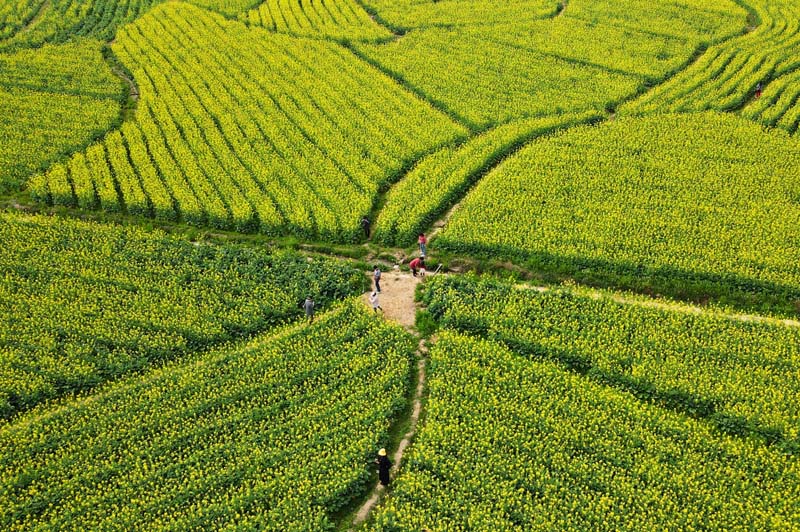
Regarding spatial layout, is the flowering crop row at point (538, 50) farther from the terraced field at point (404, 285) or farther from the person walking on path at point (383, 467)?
the person walking on path at point (383, 467)

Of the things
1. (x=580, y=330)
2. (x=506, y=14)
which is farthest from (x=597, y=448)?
(x=506, y=14)

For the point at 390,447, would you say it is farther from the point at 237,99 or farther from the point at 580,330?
the point at 237,99

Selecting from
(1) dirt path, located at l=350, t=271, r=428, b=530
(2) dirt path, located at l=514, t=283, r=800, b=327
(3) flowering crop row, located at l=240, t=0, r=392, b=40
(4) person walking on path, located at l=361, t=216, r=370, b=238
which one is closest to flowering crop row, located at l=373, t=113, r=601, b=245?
(4) person walking on path, located at l=361, t=216, r=370, b=238

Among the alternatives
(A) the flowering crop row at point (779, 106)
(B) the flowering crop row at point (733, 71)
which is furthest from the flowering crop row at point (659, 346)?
(B) the flowering crop row at point (733, 71)

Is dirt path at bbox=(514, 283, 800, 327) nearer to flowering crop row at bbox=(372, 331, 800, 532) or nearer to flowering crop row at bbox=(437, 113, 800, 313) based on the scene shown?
flowering crop row at bbox=(437, 113, 800, 313)

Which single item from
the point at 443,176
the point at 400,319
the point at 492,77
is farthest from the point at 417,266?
the point at 492,77
